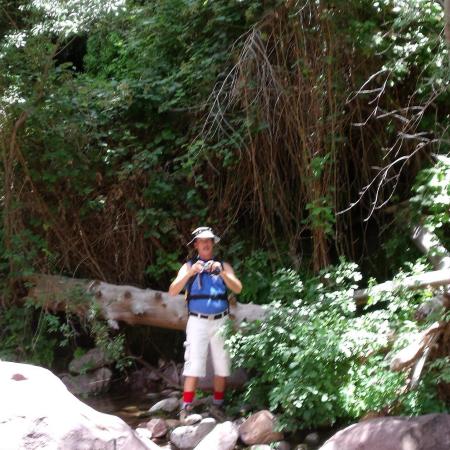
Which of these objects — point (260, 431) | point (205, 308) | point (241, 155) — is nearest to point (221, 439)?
point (260, 431)

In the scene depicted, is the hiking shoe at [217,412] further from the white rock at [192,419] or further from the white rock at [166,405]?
the white rock at [166,405]

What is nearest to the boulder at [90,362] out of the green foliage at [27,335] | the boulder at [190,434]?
the green foliage at [27,335]

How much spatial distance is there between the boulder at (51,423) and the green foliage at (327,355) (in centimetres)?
150

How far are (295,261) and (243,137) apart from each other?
1325 millimetres

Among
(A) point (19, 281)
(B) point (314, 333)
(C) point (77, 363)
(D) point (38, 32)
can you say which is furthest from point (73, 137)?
(B) point (314, 333)

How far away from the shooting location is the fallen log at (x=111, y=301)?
7102mm

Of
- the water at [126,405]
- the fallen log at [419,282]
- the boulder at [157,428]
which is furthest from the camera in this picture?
the water at [126,405]

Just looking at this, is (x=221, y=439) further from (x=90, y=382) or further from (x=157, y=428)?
(x=90, y=382)

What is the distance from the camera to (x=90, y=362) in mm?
7816

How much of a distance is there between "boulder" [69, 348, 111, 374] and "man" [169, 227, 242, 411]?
5.80ft

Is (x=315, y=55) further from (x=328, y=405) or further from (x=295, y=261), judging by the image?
(x=328, y=405)

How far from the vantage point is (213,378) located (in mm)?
6672

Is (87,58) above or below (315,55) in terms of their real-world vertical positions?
above

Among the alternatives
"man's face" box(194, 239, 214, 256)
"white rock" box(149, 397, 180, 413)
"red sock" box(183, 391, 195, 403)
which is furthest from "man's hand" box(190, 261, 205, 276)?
"white rock" box(149, 397, 180, 413)
